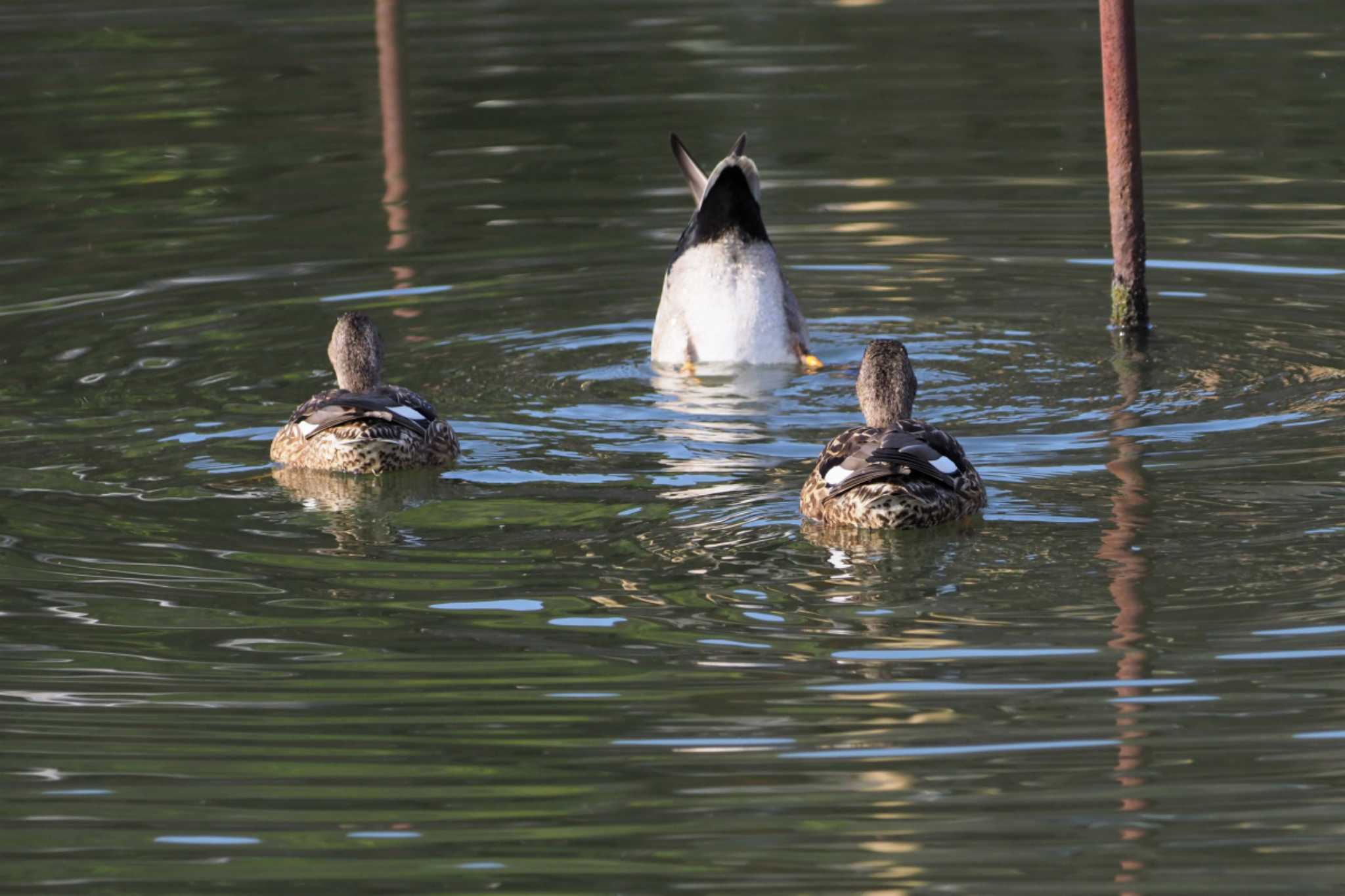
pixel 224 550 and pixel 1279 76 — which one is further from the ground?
pixel 1279 76

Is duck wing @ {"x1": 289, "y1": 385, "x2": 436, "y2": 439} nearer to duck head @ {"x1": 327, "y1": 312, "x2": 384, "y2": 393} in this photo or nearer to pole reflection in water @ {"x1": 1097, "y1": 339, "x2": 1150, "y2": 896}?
duck head @ {"x1": 327, "y1": 312, "x2": 384, "y2": 393}

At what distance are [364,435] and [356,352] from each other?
0.82 metres

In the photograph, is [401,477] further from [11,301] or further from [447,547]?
[11,301]

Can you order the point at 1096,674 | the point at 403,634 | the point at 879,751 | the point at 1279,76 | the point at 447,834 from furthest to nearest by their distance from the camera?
the point at 1279,76 → the point at 403,634 → the point at 1096,674 → the point at 879,751 → the point at 447,834

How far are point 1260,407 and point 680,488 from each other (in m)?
3.03

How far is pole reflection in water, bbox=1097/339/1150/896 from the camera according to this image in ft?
21.2

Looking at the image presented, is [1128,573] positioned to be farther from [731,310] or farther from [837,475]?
[731,310]

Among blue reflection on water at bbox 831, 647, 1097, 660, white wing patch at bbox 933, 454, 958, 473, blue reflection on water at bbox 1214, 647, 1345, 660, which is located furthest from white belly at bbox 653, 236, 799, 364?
blue reflection on water at bbox 1214, 647, 1345, 660

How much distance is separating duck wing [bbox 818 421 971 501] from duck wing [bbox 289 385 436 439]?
2155mm

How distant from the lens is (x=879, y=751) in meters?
6.71

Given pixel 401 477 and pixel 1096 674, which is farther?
pixel 401 477

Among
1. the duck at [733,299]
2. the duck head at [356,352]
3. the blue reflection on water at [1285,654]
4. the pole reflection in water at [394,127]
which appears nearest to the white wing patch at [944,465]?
the blue reflection on water at [1285,654]

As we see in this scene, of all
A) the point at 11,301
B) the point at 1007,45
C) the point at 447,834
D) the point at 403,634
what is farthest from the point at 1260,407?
the point at 1007,45

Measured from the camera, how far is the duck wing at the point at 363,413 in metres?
10.4
